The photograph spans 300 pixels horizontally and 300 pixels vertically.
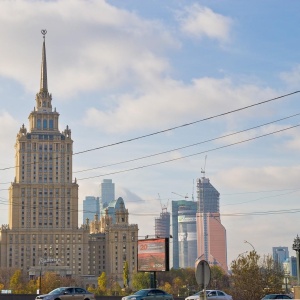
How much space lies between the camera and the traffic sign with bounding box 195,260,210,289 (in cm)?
3222

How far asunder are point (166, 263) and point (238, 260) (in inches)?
2054

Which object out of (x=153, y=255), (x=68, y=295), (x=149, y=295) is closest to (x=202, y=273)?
(x=149, y=295)

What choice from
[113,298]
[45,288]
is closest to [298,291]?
[113,298]

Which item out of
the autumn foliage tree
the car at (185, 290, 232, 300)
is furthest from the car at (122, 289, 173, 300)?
the autumn foliage tree

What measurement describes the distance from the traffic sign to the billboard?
45.4m

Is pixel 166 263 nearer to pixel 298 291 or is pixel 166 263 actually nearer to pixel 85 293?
pixel 85 293

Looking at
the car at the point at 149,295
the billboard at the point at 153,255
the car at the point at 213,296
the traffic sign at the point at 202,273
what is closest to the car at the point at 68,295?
the car at the point at 149,295

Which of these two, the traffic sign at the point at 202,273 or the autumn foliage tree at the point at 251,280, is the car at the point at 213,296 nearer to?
the traffic sign at the point at 202,273

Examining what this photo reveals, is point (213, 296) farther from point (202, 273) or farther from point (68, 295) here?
point (202, 273)

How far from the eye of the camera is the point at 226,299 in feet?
225

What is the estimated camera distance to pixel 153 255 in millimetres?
79500

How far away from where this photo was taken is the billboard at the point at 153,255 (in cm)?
7844

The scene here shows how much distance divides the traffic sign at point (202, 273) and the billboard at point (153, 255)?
45.4 metres

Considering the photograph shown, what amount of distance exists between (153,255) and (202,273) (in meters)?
47.5
